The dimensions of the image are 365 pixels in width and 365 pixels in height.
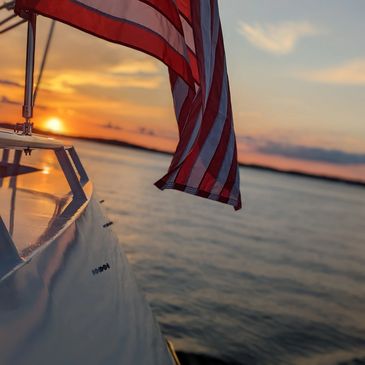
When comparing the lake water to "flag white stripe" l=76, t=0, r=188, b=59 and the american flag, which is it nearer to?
the american flag

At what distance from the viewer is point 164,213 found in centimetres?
3200

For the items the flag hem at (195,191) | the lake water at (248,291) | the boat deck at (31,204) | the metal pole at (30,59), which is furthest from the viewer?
the lake water at (248,291)

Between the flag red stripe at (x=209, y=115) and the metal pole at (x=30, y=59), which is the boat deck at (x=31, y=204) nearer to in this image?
the metal pole at (x=30, y=59)

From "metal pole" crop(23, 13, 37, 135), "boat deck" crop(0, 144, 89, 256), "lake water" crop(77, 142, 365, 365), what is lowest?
"lake water" crop(77, 142, 365, 365)

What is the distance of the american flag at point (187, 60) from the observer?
3.93m

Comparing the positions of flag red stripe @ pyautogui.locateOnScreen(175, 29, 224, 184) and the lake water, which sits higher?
flag red stripe @ pyautogui.locateOnScreen(175, 29, 224, 184)

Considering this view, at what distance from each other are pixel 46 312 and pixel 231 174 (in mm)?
2727

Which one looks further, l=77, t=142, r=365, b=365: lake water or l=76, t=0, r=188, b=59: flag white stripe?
l=77, t=142, r=365, b=365: lake water

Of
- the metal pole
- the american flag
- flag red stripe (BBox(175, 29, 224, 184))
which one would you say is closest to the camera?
the american flag

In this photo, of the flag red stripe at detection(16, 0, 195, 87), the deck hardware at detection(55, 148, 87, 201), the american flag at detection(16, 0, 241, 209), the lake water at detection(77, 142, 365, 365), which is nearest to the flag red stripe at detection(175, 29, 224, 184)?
the american flag at detection(16, 0, 241, 209)

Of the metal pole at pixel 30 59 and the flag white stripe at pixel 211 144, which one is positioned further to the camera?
the flag white stripe at pixel 211 144

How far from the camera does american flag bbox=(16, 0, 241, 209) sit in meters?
3.93

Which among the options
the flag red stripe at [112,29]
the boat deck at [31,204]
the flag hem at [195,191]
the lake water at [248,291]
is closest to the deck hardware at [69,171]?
the boat deck at [31,204]

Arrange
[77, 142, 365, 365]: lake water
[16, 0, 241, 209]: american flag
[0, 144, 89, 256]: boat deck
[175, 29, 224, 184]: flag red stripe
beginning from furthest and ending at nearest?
[77, 142, 365, 365]: lake water → [175, 29, 224, 184]: flag red stripe → [16, 0, 241, 209]: american flag → [0, 144, 89, 256]: boat deck
